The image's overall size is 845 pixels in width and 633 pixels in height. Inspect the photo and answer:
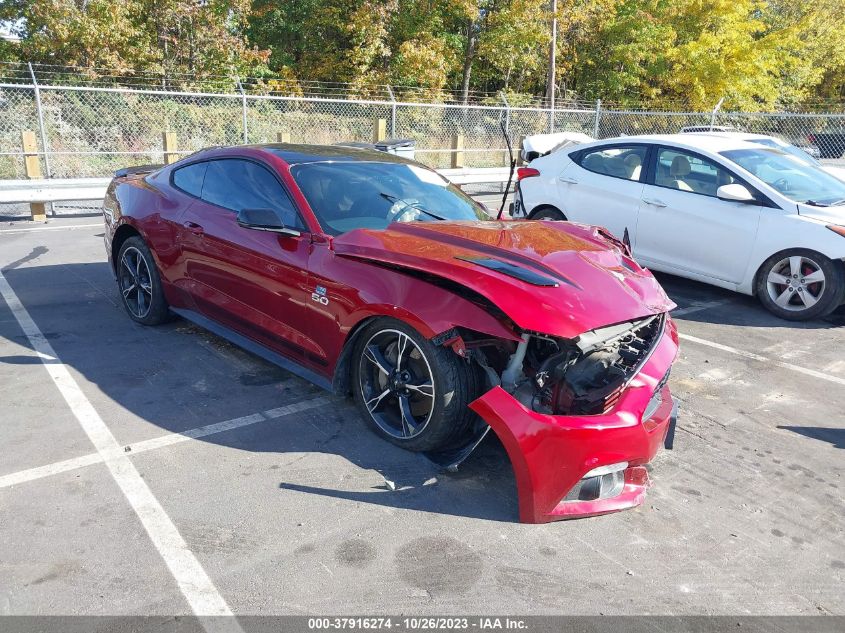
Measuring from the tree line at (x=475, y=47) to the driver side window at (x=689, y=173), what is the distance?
16.2 metres

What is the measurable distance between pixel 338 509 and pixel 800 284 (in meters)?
5.01

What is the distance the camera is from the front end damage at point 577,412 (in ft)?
9.64

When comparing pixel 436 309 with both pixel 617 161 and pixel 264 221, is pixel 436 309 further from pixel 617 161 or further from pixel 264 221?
pixel 617 161

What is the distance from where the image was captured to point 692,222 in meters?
6.73

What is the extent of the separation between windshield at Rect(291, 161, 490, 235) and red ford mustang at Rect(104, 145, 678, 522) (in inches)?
0.5

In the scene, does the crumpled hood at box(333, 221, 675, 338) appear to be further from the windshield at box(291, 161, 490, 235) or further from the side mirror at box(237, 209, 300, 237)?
the side mirror at box(237, 209, 300, 237)

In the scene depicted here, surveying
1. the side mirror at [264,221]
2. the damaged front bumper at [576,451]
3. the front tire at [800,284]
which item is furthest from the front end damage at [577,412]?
the front tire at [800,284]

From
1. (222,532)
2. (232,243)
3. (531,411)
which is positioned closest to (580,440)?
(531,411)

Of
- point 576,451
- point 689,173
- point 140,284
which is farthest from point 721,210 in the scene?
point 140,284

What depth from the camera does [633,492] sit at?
10.4 feet

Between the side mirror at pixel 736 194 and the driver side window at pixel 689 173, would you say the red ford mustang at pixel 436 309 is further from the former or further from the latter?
the driver side window at pixel 689 173

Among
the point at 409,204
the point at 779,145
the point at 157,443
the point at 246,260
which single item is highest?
the point at 779,145

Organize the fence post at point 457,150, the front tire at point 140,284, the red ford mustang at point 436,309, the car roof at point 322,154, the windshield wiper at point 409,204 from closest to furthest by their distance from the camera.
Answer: the red ford mustang at point 436,309, the windshield wiper at point 409,204, the car roof at point 322,154, the front tire at point 140,284, the fence post at point 457,150

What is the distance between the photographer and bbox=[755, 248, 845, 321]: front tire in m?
6.05
